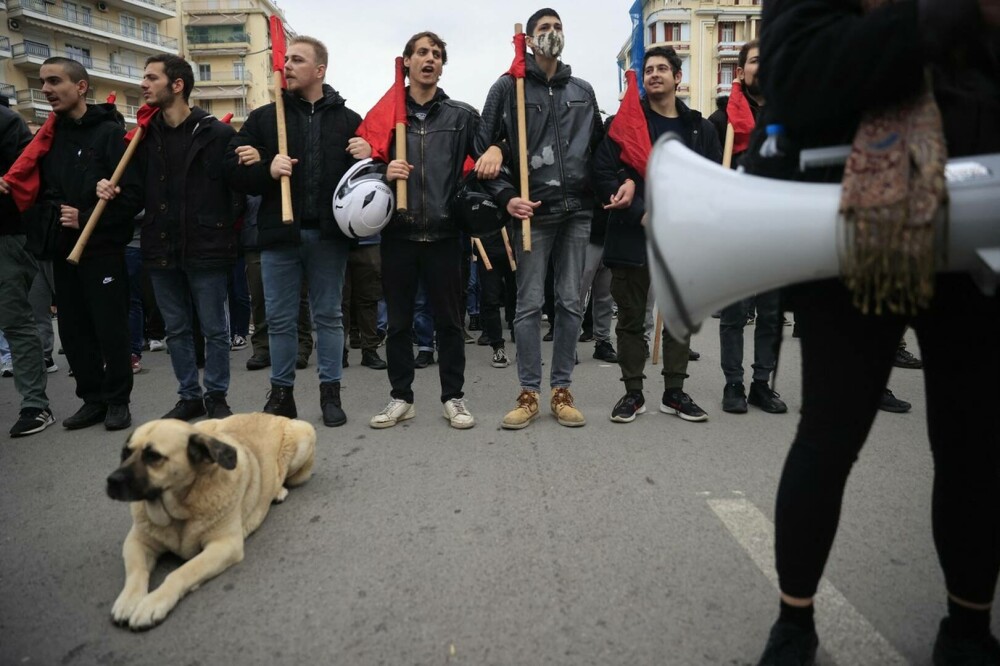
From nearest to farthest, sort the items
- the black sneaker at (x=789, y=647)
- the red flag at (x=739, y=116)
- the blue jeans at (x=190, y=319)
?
1. the black sneaker at (x=789, y=647)
2. the blue jeans at (x=190, y=319)
3. the red flag at (x=739, y=116)

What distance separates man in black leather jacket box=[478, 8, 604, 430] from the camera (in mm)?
4727

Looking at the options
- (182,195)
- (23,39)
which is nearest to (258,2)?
(23,39)

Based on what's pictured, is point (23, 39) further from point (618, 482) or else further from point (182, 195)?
point (618, 482)

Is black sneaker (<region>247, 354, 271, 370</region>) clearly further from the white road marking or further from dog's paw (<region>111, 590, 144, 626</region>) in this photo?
the white road marking

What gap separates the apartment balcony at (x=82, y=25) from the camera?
144 ft

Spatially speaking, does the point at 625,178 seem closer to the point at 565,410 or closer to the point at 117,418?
the point at 565,410

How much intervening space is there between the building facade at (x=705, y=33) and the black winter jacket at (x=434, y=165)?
54.3 m

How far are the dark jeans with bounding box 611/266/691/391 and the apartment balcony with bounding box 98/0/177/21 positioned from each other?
57557 millimetres

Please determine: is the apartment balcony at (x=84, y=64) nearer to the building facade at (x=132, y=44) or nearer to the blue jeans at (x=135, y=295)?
the building facade at (x=132, y=44)

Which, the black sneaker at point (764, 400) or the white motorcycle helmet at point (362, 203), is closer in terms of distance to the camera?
the white motorcycle helmet at point (362, 203)

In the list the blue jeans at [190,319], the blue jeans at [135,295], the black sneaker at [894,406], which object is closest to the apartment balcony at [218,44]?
the blue jeans at [135,295]

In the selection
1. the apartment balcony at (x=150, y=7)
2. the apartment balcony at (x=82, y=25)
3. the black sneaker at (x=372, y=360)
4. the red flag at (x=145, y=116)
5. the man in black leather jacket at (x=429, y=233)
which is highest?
the apartment balcony at (x=150, y=7)

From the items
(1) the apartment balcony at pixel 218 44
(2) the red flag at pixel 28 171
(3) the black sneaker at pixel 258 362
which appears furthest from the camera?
(1) the apartment balcony at pixel 218 44

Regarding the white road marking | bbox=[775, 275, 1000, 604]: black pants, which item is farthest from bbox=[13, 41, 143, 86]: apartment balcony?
bbox=[775, 275, 1000, 604]: black pants
